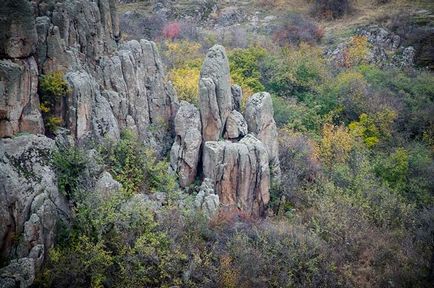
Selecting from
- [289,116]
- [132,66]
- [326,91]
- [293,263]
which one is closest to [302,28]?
[326,91]

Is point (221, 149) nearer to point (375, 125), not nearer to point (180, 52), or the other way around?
point (375, 125)

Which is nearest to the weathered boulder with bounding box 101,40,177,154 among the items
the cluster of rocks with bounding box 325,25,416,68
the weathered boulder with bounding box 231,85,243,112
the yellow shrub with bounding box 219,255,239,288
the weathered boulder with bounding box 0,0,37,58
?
the weathered boulder with bounding box 231,85,243,112

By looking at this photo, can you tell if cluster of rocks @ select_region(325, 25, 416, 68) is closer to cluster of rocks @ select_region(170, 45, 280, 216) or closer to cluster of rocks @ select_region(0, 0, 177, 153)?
cluster of rocks @ select_region(170, 45, 280, 216)

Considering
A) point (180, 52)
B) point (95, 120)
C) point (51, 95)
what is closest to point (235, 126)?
point (95, 120)

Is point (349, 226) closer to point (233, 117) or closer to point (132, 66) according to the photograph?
point (233, 117)

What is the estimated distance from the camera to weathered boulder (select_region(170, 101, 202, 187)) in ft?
75.4

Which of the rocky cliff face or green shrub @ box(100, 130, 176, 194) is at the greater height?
the rocky cliff face

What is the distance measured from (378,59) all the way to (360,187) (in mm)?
26567

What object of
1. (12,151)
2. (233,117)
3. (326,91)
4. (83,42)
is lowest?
(326,91)

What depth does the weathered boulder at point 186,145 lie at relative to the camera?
2297 centimetres

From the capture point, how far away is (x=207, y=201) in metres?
21.1

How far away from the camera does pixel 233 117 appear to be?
24.7 m

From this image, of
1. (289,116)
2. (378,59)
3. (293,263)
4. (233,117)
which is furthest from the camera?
(378,59)

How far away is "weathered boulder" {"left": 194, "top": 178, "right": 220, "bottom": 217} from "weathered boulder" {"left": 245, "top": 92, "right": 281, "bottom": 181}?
207 inches
